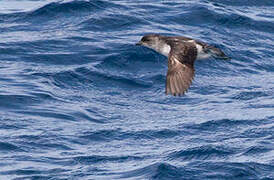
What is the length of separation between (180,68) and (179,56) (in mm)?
477

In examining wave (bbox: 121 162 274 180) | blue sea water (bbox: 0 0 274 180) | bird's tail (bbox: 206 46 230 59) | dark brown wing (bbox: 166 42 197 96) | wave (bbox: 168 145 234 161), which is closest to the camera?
dark brown wing (bbox: 166 42 197 96)

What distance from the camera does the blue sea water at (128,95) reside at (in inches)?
461

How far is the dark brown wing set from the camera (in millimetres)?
10453

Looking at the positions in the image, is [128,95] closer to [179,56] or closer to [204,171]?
[179,56]

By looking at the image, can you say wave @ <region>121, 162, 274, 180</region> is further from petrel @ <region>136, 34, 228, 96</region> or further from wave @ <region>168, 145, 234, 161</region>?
petrel @ <region>136, 34, 228, 96</region>

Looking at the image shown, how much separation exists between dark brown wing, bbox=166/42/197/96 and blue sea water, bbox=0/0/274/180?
4.75 ft

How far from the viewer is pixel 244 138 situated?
12.9m

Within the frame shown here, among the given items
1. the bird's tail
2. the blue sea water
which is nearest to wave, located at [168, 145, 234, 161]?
the blue sea water

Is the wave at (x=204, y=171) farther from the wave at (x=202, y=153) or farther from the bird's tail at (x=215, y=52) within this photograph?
the bird's tail at (x=215, y=52)

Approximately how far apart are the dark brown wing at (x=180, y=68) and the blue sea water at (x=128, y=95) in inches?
57.0

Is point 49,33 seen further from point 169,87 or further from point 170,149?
point 169,87

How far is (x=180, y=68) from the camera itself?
1094cm

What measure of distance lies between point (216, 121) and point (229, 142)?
107 centimetres

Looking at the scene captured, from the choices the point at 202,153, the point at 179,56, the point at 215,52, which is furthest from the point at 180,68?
the point at 202,153
